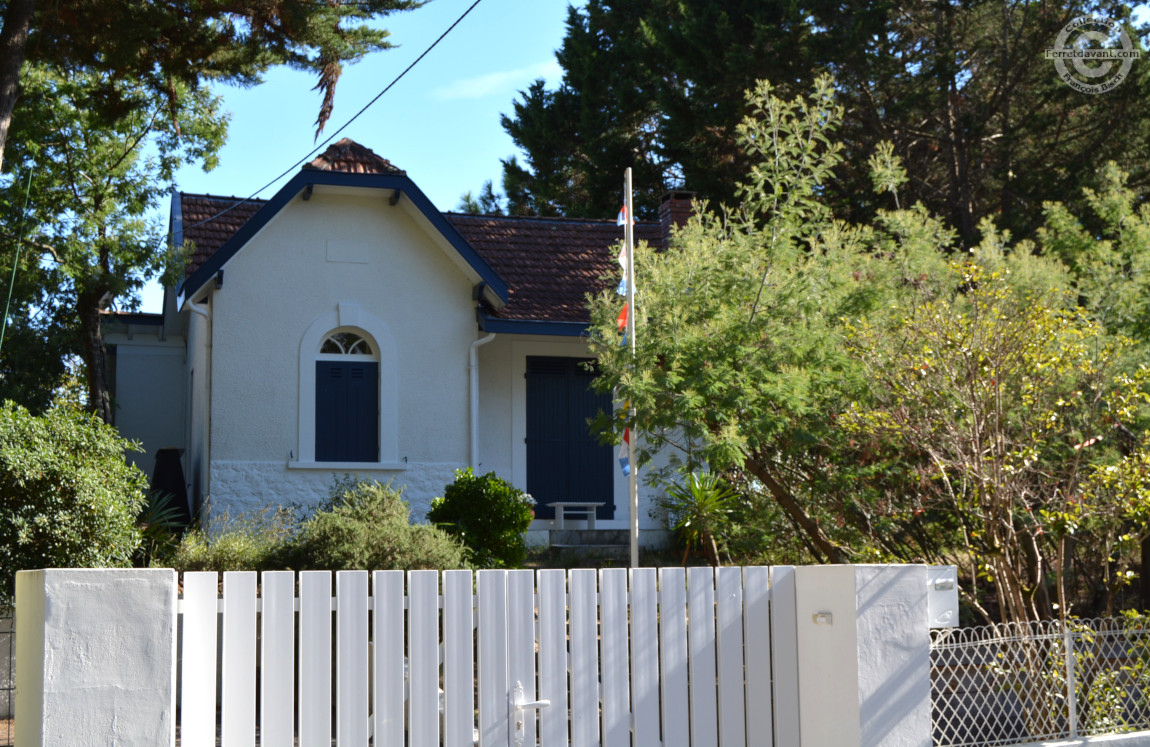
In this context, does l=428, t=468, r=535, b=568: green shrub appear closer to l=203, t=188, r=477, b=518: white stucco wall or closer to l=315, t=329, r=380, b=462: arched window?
l=203, t=188, r=477, b=518: white stucco wall

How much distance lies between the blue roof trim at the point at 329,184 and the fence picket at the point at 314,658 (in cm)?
869

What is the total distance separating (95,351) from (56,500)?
8.56m

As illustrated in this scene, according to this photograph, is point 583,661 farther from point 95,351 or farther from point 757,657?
point 95,351

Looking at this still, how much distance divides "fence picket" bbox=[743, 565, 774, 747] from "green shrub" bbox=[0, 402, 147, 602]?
581 centimetres

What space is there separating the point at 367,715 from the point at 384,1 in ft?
35.1

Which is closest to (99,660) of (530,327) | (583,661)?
(583,661)

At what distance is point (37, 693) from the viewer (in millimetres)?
4559

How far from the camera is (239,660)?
16.1ft

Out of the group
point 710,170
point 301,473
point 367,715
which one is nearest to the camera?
point 367,715

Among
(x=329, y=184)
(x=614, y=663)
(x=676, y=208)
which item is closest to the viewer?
(x=614, y=663)

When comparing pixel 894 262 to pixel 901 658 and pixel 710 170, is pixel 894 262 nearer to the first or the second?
pixel 901 658

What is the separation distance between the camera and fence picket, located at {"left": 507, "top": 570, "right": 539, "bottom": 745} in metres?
5.41

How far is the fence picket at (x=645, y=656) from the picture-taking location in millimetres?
5645

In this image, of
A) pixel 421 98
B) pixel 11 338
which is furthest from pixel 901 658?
pixel 11 338
